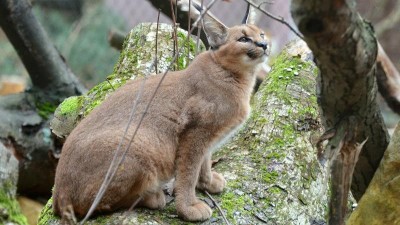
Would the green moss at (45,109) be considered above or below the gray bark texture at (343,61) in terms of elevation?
below

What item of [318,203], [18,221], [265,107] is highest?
[265,107]

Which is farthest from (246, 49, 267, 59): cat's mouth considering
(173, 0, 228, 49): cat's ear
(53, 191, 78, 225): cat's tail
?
(53, 191, 78, 225): cat's tail

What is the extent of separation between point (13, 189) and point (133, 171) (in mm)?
2445

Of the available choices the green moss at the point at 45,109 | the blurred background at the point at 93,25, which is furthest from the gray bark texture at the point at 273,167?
the blurred background at the point at 93,25

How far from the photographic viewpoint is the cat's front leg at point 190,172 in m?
4.31

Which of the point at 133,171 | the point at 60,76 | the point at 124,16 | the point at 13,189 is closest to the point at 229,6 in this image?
the point at 124,16

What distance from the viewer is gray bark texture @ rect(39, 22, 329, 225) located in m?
4.50

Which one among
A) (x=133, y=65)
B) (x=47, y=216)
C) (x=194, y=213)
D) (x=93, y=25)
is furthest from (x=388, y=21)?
(x=47, y=216)

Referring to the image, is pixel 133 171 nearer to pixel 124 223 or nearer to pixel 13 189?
pixel 124 223

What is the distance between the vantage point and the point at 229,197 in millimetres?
4652

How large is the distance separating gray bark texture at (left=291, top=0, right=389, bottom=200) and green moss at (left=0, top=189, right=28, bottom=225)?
3.10 metres

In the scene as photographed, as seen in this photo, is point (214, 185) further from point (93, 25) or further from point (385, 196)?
point (93, 25)

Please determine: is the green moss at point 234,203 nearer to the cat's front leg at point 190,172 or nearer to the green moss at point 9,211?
the cat's front leg at point 190,172

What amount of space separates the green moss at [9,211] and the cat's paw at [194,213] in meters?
2.09
